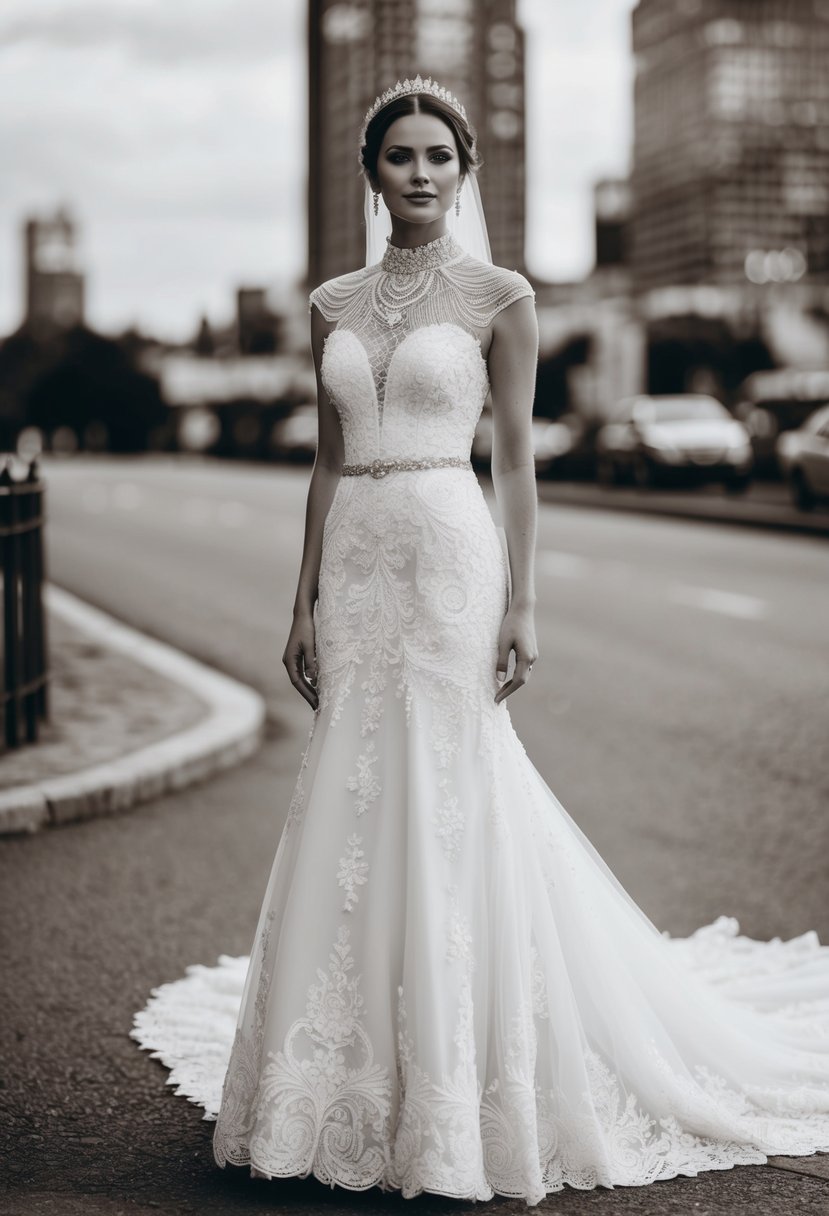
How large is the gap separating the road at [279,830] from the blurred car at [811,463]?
22.4ft

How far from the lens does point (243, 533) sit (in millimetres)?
24875

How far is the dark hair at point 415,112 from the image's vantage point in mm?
3498

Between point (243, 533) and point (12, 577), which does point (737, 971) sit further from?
point (243, 533)

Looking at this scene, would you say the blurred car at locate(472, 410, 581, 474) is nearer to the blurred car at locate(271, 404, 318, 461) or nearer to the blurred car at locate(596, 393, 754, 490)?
the blurred car at locate(596, 393, 754, 490)

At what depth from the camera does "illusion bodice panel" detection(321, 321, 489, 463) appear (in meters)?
3.43

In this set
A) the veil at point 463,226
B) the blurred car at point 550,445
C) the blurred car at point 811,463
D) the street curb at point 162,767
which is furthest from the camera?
the blurred car at point 550,445

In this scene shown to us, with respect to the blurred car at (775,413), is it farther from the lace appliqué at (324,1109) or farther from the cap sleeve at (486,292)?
the lace appliqué at (324,1109)

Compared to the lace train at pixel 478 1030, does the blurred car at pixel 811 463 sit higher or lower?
higher

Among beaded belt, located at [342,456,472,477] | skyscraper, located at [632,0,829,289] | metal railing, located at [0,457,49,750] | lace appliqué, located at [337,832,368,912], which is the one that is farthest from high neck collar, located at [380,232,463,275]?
skyscraper, located at [632,0,829,289]

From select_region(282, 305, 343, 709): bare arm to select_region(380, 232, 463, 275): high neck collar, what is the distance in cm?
21

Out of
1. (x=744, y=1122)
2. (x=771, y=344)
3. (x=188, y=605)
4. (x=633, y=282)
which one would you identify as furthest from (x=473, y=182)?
(x=633, y=282)

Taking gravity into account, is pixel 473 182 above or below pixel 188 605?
above

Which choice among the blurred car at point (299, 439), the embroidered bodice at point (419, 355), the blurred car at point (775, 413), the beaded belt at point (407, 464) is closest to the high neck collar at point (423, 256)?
the embroidered bodice at point (419, 355)

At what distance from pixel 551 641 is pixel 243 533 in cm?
1265
